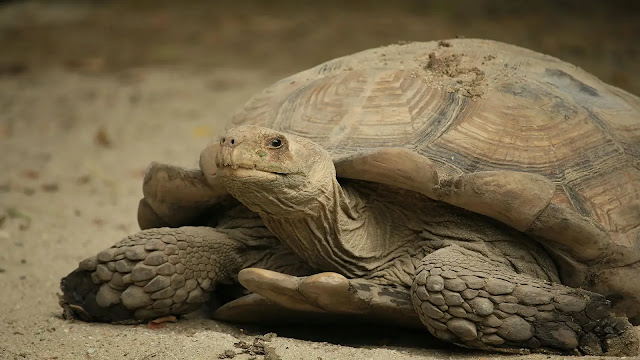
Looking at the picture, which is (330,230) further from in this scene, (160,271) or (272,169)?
(160,271)

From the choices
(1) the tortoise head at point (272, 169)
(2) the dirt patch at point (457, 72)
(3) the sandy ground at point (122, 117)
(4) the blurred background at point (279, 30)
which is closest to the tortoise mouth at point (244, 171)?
(1) the tortoise head at point (272, 169)

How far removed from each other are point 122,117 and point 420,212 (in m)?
5.48

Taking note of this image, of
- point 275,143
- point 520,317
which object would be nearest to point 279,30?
point 275,143

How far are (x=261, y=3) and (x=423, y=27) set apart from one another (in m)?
2.97

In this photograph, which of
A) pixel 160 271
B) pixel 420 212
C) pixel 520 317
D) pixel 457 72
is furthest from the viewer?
pixel 457 72

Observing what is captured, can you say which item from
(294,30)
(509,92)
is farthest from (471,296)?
(294,30)

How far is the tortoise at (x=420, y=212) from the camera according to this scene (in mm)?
3398

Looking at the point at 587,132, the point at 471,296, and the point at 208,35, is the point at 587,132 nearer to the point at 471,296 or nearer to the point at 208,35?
the point at 471,296

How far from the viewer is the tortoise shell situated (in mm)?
3768

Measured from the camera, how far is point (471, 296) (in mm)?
3383

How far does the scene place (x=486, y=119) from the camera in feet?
12.7

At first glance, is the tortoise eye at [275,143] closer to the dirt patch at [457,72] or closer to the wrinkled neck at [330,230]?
the wrinkled neck at [330,230]

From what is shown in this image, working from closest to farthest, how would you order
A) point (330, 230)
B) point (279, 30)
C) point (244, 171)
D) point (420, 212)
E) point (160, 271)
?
point (244, 171) < point (330, 230) < point (420, 212) < point (160, 271) < point (279, 30)

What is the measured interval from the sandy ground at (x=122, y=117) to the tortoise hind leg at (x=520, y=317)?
0.09m
